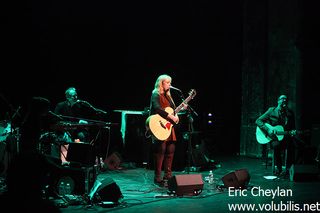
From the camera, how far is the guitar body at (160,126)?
7.91 meters

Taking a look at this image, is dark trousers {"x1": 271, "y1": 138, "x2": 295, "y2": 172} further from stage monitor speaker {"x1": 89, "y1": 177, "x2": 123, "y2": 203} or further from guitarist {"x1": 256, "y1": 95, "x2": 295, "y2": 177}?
stage monitor speaker {"x1": 89, "y1": 177, "x2": 123, "y2": 203}

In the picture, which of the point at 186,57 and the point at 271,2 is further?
the point at 186,57

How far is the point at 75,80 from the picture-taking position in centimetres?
1434

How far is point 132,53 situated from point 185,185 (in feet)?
31.8

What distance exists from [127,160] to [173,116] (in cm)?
439

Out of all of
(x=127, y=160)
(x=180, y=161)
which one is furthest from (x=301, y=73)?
(x=127, y=160)

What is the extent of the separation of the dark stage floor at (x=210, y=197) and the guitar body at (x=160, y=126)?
88cm

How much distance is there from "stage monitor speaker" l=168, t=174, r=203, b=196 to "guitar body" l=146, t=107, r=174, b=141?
3.42 ft

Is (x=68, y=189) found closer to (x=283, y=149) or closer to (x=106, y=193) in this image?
(x=106, y=193)

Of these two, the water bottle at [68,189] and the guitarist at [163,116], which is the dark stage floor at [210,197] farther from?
the guitarist at [163,116]

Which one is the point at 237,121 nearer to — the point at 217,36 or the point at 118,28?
the point at 217,36

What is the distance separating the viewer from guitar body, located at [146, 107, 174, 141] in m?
7.91

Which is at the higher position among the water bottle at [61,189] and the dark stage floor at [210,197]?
the water bottle at [61,189]

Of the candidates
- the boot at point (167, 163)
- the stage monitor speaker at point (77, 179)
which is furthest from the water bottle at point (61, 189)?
the boot at point (167, 163)
